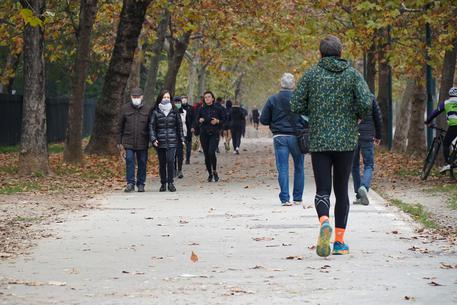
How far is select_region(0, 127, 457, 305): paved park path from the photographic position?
842 centimetres

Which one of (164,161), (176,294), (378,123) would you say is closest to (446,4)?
(164,161)

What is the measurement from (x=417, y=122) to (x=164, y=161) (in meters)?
16.2

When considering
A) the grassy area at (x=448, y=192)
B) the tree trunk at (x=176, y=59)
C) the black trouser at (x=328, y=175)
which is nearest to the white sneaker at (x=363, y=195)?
the grassy area at (x=448, y=192)

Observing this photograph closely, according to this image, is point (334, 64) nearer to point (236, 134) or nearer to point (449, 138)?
point (449, 138)

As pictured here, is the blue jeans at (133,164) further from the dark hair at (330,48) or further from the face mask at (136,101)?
A: the dark hair at (330,48)

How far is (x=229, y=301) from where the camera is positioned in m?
8.14

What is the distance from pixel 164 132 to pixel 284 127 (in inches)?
163

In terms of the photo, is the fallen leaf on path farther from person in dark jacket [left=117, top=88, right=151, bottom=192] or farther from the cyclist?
the cyclist

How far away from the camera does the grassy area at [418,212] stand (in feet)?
45.3

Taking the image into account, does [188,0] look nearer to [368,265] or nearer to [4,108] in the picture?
[4,108]

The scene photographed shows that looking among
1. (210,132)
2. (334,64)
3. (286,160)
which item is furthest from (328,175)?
(210,132)

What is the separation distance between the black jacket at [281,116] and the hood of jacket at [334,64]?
19.2 ft

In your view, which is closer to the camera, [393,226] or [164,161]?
[393,226]

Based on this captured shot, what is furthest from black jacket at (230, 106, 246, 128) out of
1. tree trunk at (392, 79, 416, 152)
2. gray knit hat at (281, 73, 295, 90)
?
gray knit hat at (281, 73, 295, 90)
